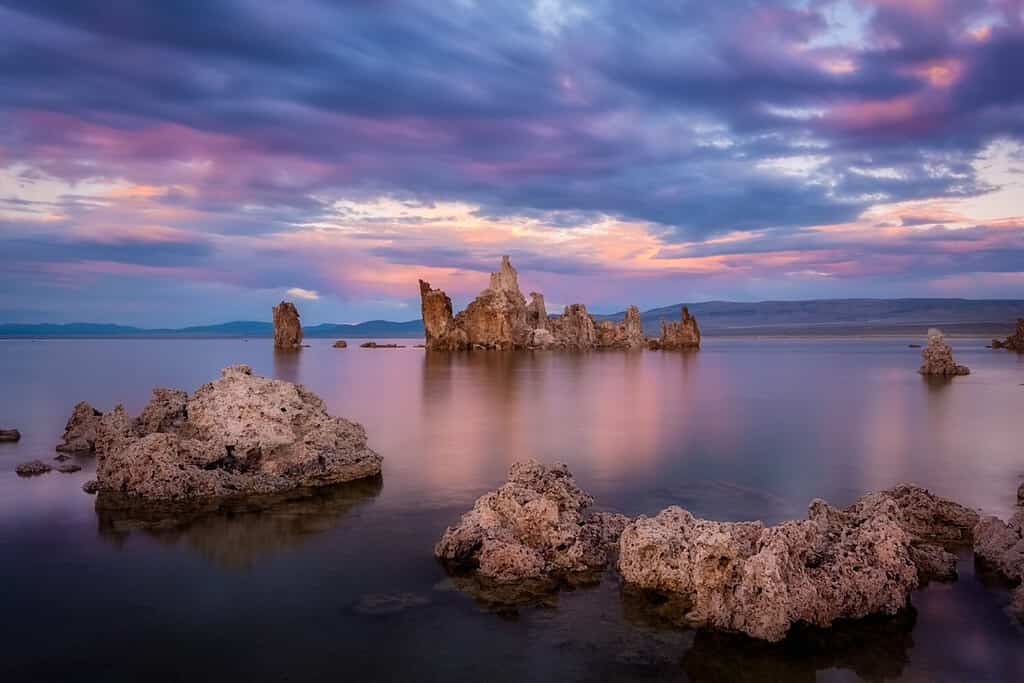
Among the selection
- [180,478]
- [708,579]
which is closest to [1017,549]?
[708,579]

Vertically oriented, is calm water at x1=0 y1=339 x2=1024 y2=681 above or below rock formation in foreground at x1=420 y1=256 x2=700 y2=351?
below

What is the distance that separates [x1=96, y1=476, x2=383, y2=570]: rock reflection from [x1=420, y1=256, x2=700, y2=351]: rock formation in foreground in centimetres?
8355

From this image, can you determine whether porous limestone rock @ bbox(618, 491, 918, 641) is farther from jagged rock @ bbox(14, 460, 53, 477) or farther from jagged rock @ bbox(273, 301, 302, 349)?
jagged rock @ bbox(273, 301, 302, 349)

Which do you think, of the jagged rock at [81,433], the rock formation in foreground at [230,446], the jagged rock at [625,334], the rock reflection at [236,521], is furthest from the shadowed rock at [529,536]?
the jagged rock at [625,334]

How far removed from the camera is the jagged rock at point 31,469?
14.7 m

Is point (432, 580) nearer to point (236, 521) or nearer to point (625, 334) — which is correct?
point (236, 521)

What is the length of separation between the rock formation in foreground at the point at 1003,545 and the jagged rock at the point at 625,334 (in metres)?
98.0

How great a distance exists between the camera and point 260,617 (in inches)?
306

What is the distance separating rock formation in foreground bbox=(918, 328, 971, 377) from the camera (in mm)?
48125

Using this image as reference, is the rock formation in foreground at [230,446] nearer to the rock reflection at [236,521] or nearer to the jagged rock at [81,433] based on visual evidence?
the rock reflection at [236,521]

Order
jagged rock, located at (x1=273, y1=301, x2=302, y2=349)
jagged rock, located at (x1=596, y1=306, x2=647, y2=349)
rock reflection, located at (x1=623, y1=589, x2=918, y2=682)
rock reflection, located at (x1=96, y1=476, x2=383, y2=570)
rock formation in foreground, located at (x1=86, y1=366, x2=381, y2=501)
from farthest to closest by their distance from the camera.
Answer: jagged rock, located at (x1=596, y1=306, x2=647, y2=349) < jagged rock, located at (x1=273, y1=301, x2=302, y2=349) < rock formation in foreground, located at (x1=86, y1=366, x2=381, y2=501) < rock reflection, located at (x1=96, y1=476, x2=383, y2=570) < rock reflection, located at (x1=623, y1=589, x2=918, y2=682)

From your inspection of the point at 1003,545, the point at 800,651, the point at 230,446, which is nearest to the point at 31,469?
the point at 230,446

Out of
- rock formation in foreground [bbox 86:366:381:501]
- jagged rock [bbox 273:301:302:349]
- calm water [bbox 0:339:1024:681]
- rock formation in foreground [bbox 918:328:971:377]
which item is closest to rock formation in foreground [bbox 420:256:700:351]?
jagged rock [bbox 273:301:302:349]

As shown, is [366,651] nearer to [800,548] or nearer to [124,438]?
[800,548]
